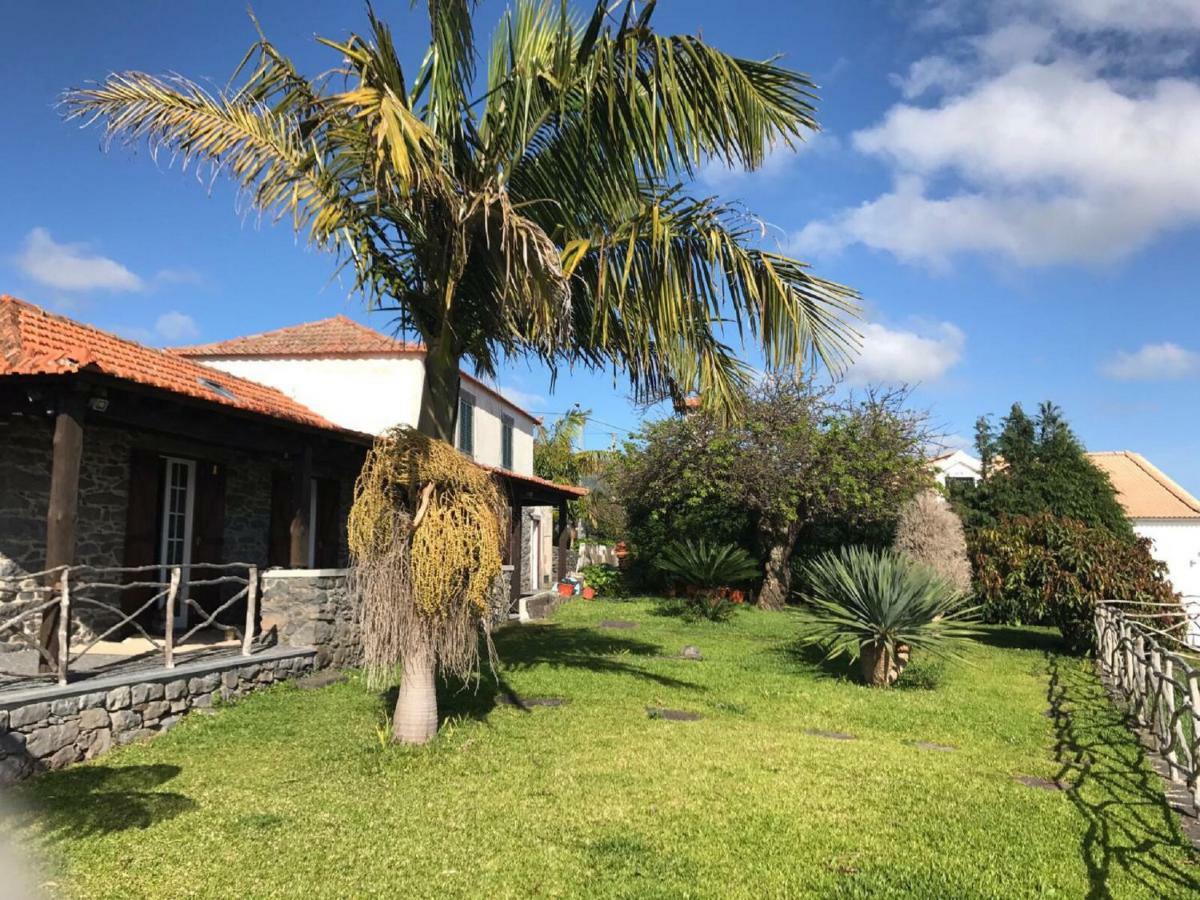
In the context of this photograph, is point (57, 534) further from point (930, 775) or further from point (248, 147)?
point (930, 775)

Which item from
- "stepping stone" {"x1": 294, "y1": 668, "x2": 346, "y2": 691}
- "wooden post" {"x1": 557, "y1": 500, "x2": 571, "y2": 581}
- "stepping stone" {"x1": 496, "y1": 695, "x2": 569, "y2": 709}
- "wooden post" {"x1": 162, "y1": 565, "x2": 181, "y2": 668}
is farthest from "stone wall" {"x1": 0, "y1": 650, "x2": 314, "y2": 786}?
"wooden post" {"x1": 557, "y1": 500, "x2": 571, "y2": 581}

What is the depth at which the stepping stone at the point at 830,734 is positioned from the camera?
7.05 metres

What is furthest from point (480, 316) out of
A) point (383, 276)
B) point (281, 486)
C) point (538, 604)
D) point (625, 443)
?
point (625, 443)

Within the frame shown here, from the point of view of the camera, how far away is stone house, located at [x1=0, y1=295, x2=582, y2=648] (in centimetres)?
671

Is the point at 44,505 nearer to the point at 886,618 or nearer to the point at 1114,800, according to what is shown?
the point at 886,618

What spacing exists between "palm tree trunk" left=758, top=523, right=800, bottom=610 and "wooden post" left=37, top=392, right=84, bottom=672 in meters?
15.0

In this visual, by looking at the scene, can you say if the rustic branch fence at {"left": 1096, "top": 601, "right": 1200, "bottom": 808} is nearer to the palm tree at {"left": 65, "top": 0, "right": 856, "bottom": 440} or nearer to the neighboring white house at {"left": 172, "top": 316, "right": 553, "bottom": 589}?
the palm tree at {"left": 65, "top": 0, "right": 856, "bottom": 440}

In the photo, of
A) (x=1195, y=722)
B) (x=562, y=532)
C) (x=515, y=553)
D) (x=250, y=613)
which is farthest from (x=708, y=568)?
(x=1195, y=722)

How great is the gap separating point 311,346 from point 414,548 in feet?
36.4

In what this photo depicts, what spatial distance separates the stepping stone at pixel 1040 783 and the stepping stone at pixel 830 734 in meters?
1.47

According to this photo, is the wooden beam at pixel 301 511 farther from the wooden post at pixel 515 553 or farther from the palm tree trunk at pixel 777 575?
the palm tree trunk at pixel 777 575

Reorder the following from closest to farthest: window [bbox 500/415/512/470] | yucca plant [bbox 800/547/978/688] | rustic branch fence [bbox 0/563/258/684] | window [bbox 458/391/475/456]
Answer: rustic branch fence [bbox 0/563/258/684] < yucca plant [bbox 800/547/978/688] < window [bbox 458/391/475/456] < window [bbox 500/415/512/470]

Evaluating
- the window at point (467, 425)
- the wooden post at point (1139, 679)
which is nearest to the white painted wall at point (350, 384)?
the window at point (467, 425)

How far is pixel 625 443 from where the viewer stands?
20016mm
